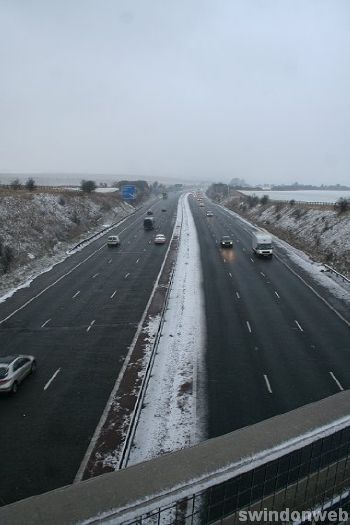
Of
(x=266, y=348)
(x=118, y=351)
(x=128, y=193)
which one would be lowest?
(x=118, y=351)

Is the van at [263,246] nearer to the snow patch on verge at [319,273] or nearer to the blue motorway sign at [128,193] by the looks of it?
the snow patch on verge at [319,273]

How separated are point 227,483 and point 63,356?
14.1m

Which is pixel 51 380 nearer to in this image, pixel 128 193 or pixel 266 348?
pixel 266 348

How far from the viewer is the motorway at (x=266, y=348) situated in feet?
52.2

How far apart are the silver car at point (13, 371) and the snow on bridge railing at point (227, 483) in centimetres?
1041

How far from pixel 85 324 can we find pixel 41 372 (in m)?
6.25

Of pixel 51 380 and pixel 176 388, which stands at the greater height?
pixel 176 388

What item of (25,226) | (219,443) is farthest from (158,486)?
(25,226)

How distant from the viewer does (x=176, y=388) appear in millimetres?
17172

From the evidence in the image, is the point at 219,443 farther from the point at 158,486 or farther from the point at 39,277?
the point at 39,277

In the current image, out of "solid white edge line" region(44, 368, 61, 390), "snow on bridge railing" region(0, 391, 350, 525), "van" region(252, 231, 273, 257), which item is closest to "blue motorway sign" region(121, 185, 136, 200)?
"van" region(252, 231, 273, 257)

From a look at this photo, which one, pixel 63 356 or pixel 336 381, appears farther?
pixel 63 356

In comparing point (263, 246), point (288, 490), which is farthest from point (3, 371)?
point (263, 246)

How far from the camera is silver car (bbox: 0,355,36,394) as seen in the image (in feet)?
54.4
